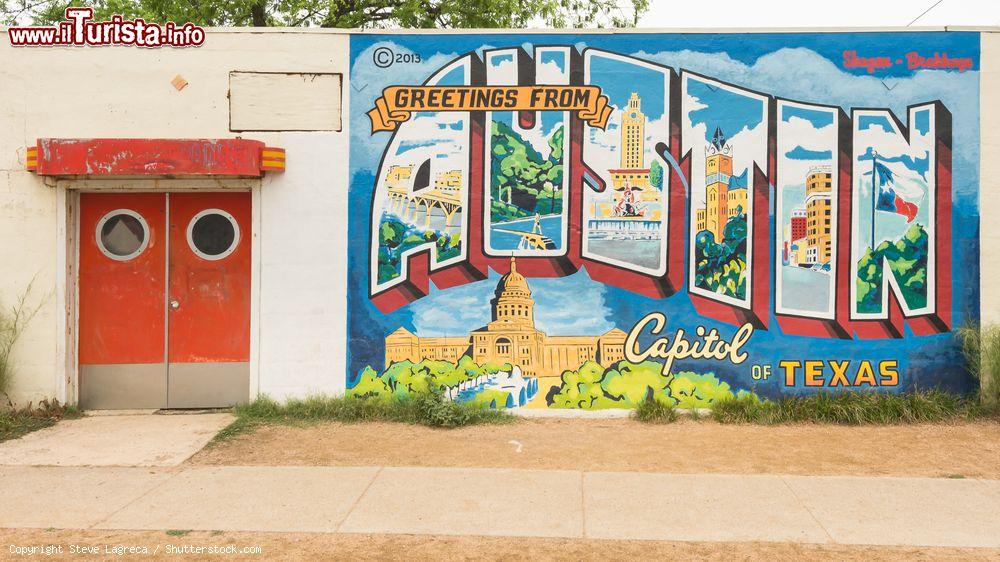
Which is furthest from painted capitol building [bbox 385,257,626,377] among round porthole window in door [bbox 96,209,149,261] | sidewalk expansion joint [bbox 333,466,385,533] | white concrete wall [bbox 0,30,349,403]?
round porthole window in door [bbox 96,209,149,261]

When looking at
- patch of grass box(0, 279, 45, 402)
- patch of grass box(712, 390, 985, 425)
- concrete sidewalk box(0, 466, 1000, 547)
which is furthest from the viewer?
patch of grass box(0, 279, 45, 402)

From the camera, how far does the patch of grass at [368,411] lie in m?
8.28

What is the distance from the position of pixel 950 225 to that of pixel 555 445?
196 inches

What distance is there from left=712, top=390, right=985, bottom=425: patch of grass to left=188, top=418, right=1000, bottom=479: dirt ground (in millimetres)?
142

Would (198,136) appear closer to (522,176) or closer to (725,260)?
(522,176)

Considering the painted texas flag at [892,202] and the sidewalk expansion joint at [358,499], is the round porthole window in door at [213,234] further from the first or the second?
the painted texas flag at [892,202]

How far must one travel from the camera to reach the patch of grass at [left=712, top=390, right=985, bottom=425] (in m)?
8.27

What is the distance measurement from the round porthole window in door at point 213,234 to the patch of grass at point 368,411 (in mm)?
1742

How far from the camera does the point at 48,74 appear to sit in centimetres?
864

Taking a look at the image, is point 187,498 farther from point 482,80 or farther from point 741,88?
point 741,88

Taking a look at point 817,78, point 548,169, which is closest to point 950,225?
point 817,78

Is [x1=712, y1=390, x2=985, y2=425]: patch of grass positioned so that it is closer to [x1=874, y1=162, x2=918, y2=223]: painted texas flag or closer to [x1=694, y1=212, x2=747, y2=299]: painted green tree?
[x1=694, y1=212, x2=747, y2=299]: painted green tree

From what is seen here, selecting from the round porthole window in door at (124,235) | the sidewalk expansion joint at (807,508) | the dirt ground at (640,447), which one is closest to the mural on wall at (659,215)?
the dirt ground at (640,447)

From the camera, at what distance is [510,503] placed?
5957mm
